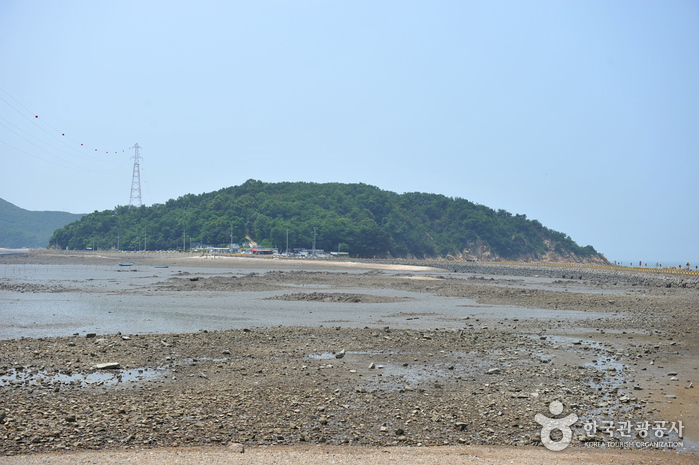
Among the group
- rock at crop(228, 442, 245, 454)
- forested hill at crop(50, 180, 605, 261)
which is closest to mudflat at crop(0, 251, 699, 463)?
rock at crop(228, 442, 245, 454)

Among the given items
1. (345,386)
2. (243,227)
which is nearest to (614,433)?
(345,386)

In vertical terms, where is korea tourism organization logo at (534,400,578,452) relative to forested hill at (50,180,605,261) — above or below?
below

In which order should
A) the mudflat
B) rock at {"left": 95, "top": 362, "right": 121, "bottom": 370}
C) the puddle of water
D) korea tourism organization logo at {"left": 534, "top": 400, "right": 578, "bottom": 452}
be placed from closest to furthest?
the mudflat
korea tourism organization logo at {"left": 534, "top": 400, "right": 578, "bottom": 452}
the puddle of water
rock at {"left": 95, "top": 362, "right": 121, "bottom": 370}

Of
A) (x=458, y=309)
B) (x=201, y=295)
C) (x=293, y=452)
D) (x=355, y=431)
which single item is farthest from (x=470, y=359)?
(x=201, y=295)

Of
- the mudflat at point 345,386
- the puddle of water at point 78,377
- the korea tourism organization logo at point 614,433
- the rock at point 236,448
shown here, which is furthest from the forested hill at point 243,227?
the rock at point 236,448

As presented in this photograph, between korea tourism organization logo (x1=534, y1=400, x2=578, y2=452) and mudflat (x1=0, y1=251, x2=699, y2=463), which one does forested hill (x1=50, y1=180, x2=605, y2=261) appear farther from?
korea tourism organization logo (x1=534, y1=400, x2=578, y2=452)

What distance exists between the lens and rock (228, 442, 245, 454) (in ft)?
28.8

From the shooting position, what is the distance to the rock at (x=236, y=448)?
8.77 meters

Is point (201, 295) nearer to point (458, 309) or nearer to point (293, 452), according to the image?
point (458, 309)

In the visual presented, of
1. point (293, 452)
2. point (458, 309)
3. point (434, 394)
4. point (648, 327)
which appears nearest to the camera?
point (293, 452)

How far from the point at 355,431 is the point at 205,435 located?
279cm

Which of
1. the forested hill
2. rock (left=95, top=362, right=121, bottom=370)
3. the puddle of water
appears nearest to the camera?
the puddle of water

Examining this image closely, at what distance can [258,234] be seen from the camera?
167375 mm

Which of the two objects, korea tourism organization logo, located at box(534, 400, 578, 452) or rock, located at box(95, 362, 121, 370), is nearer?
korea tourism organization logo, located at box(534, 400, 578, 452)
